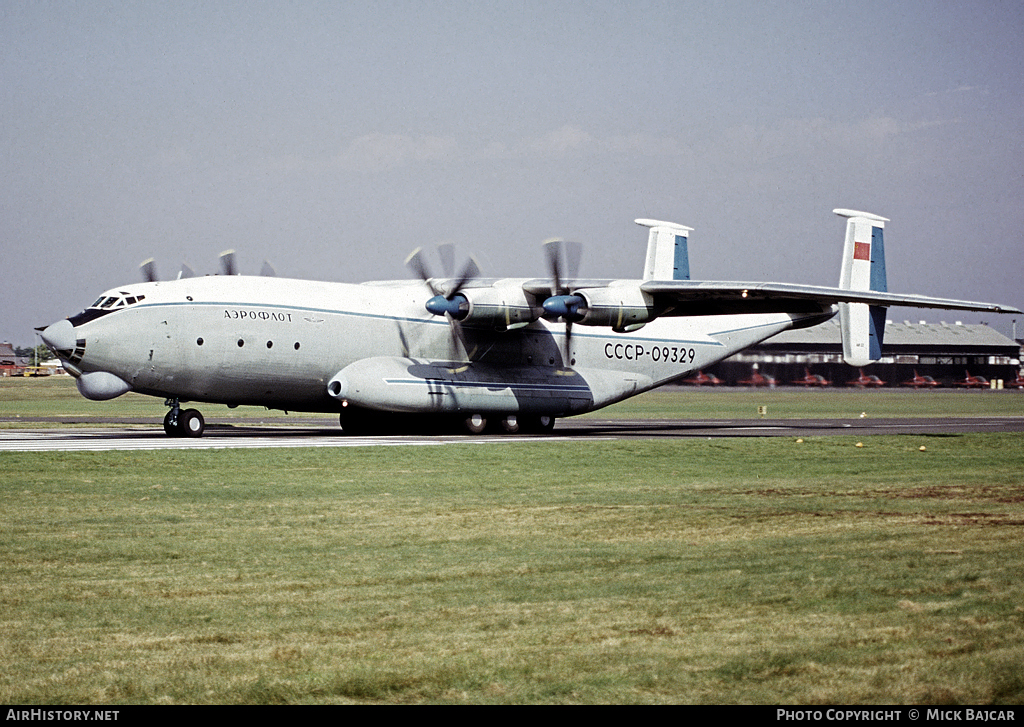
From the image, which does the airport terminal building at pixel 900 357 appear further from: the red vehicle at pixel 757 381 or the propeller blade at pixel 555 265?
the propeller blade at pixel 555 265

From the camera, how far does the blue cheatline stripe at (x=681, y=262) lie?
42.6m

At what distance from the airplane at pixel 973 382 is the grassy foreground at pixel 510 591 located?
354ft

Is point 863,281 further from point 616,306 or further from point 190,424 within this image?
point 190,424

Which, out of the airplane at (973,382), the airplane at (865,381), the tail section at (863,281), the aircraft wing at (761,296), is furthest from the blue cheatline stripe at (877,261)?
the airplane at (973,382)

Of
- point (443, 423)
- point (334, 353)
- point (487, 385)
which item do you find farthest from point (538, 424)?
point (334, 353)

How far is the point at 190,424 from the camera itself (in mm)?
31484

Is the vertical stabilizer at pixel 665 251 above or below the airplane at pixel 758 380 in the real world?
above

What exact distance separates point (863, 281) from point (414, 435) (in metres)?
17.2

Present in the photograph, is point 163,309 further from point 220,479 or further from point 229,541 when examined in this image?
point 229,541

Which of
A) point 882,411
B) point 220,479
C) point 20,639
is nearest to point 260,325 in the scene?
point 220,479

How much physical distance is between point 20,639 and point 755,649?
5.05m

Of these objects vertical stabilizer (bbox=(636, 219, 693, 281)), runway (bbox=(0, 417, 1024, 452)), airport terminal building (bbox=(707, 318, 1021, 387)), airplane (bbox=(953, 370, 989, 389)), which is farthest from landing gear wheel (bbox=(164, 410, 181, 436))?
airplane (bbox=(953, 370, 989, 389))

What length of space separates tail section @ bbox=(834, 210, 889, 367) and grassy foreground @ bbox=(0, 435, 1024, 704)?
20.9 meters

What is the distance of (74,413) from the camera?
172 feet
